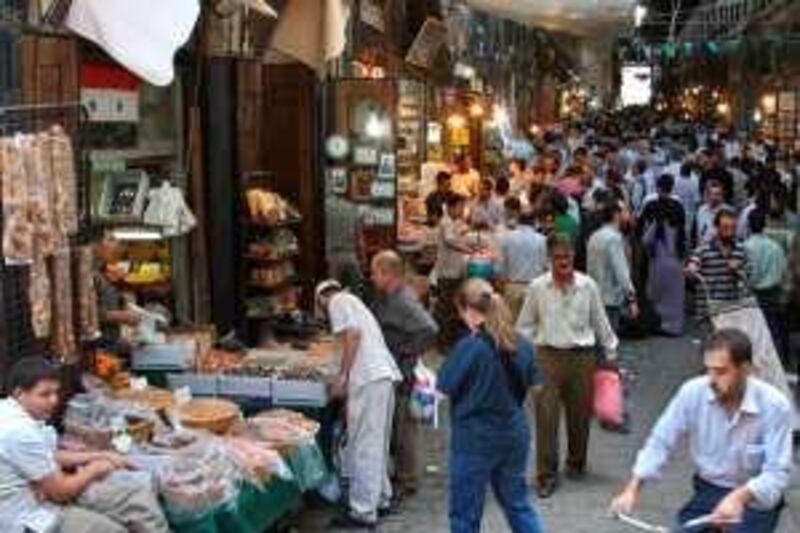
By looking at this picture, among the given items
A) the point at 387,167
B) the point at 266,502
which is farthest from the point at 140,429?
the point at 387,167

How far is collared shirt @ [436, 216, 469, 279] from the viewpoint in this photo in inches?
648

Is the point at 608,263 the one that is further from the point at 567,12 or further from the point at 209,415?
the point at 567,12

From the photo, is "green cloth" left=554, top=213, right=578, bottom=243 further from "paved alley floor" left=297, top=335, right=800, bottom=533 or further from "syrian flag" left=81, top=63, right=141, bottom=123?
"syrian flag" left=81, top=63, right=141, bottom=123

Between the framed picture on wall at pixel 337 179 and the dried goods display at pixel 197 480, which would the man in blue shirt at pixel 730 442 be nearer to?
the dried goods display at pixel 197 480

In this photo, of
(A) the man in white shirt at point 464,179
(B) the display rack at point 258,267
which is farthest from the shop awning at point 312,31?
(A) the man in white shirt at point 464,179

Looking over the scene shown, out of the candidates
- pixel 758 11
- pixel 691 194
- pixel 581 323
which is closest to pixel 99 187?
pixel 581 323

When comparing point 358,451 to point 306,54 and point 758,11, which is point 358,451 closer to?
point 306,54

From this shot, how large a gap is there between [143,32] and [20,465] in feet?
9.13

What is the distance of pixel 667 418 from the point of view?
6672 mm

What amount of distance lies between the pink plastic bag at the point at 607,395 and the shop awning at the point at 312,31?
12.0 feet

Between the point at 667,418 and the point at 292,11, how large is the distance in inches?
286

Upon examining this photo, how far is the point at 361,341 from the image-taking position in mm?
9992

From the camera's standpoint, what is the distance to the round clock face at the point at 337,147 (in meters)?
15.8

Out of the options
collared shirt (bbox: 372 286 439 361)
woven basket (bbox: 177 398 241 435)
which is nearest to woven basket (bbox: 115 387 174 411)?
woven basket (bbox: 177 398 241 435)
